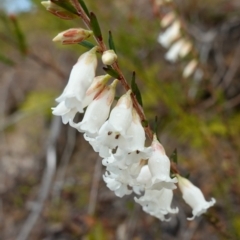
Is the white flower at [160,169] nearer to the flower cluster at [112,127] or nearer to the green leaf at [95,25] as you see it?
the flower cluster at [112,127]

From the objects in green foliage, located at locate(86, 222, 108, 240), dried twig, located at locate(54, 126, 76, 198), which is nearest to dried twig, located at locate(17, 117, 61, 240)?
dried twig, located at locate(54, 126, 76, 198)

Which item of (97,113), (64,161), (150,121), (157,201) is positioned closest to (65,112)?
(97,113)

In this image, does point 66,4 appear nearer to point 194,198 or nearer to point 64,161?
point 194,198

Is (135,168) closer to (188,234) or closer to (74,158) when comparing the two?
(188,234)

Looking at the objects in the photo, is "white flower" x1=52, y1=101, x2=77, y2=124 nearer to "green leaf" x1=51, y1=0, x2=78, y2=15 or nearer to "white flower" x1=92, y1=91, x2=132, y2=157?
"white flower" x1=92, y1=91, x2=132, y2=157

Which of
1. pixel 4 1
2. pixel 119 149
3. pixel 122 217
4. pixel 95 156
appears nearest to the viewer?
pixel 119 149

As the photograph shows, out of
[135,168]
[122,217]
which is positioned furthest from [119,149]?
[122,217]
